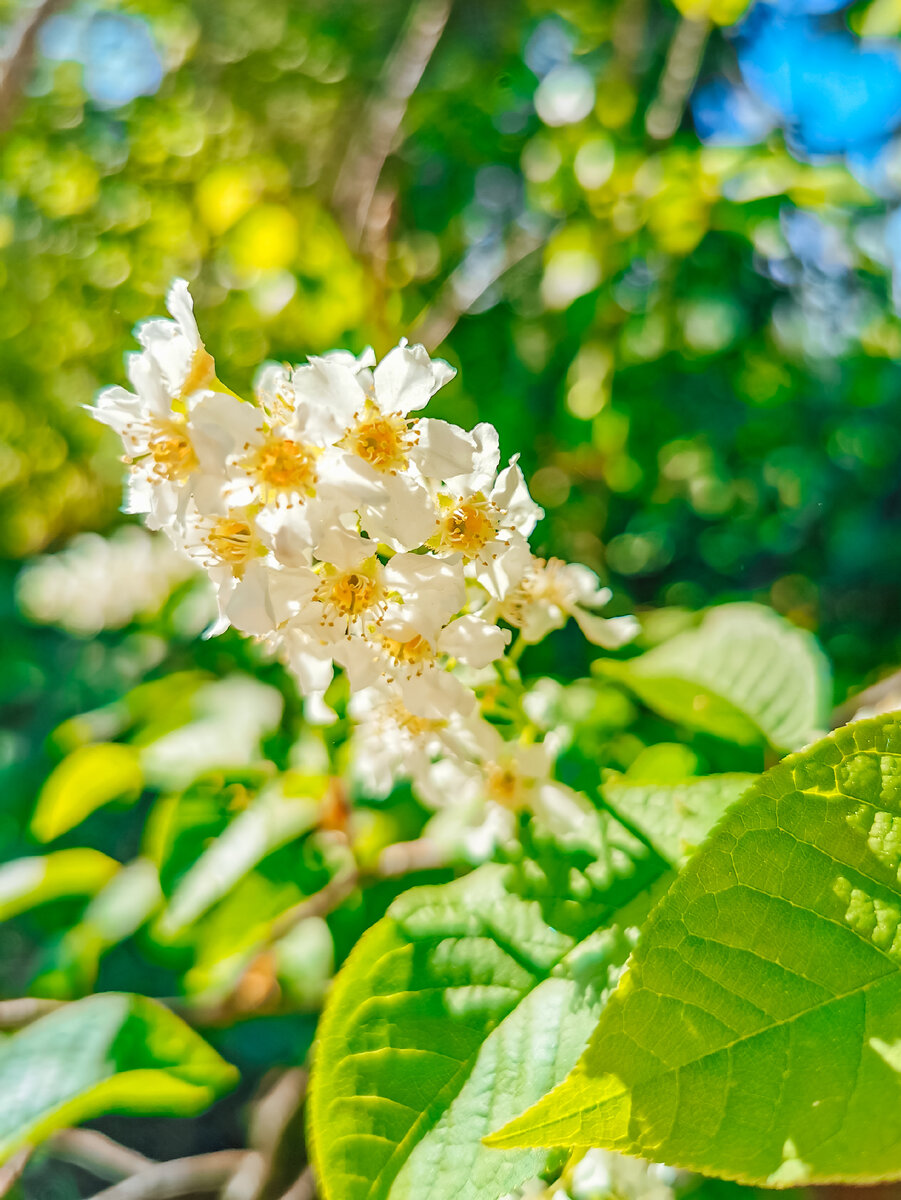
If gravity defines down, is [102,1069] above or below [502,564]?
below

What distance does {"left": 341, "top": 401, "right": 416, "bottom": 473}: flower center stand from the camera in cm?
61

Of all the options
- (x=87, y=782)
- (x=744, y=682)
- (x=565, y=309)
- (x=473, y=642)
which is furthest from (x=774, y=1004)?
(x=565, y=309)

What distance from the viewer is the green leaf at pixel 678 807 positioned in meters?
0.58

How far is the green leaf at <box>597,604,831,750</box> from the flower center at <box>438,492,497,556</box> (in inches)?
9.6

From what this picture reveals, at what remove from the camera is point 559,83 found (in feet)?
5.71

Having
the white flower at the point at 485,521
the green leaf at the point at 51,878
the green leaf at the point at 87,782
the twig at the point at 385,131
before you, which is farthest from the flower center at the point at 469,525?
the twig at the point at 385,131

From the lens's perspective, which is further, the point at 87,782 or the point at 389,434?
the point at 87,782

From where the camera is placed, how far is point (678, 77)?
1604 mm

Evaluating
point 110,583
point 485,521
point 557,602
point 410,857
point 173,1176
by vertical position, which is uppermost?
point 485,521

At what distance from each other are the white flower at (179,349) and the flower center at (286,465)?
0.08 m

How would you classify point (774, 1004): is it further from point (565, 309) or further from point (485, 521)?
point (565, 309)

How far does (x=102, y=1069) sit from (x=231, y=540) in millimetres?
502

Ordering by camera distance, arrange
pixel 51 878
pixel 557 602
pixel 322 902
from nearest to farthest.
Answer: pixel 557 602 < pixel 322 902 < pixel 51 878

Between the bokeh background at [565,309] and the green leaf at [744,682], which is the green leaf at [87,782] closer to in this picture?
the bokeh background at [565,309]
